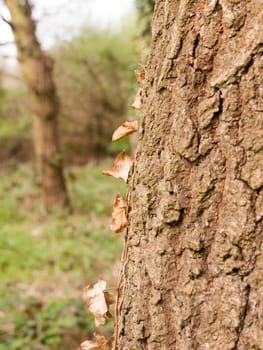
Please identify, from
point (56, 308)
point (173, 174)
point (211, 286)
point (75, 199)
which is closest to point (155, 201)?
point (173, 174)

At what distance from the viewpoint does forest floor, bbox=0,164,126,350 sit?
11.5 feet

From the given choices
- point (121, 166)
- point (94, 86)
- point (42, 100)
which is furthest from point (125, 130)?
point (94, 86)

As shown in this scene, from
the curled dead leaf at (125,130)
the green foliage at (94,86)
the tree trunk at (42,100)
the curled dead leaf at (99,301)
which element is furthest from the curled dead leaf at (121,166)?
the green foliage at (94,86)

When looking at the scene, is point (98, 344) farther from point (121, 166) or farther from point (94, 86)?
point (94, 86)

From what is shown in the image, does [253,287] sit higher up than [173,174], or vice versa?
[173,174]

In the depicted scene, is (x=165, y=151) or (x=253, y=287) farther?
(x=165, y=151)

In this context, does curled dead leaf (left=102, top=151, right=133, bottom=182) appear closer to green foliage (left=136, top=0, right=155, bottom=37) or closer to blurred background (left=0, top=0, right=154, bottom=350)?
blurred background (left=0, top=0, right=154, bottom=350)

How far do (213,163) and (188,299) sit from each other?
290 mm

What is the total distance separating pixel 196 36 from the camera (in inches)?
41.6

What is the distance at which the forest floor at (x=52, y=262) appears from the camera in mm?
3516

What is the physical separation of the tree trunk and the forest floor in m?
0.40

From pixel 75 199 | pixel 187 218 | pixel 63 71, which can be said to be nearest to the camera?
pixel 187 218

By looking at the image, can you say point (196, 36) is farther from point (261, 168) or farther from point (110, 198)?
point (110, 198)

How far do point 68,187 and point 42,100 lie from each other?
2049 mm
